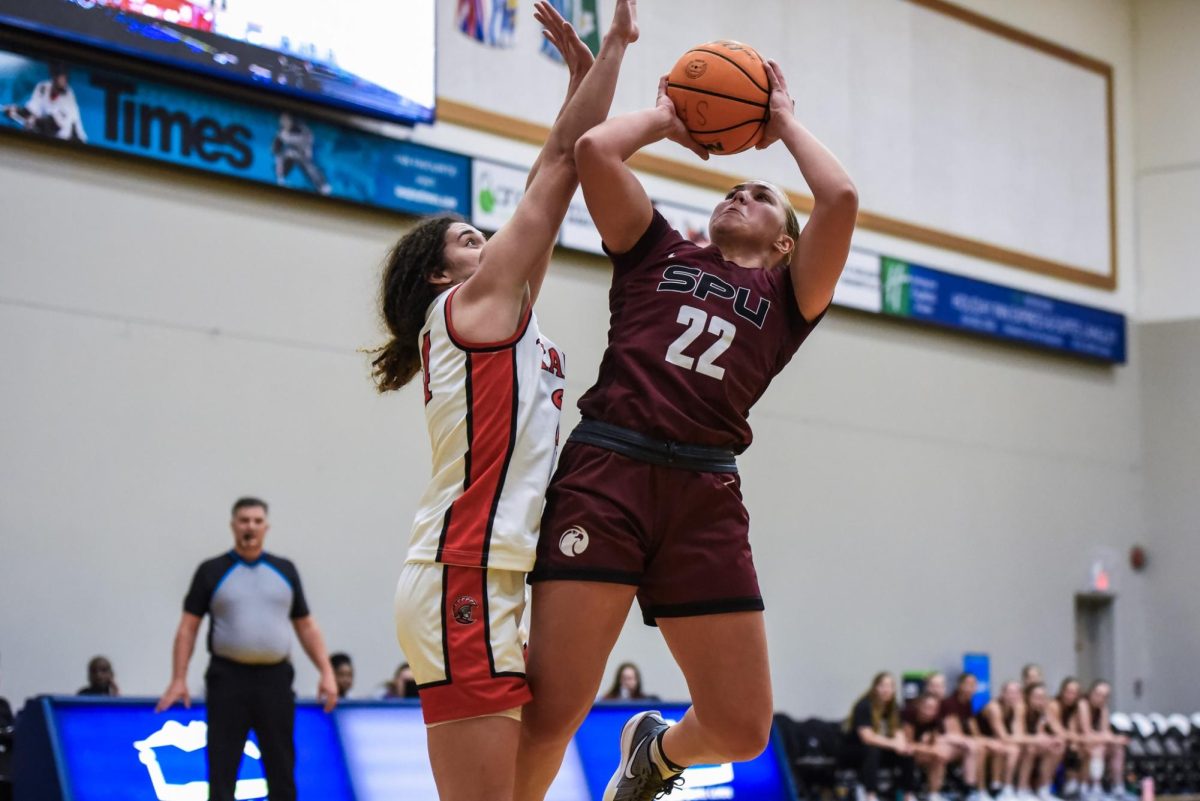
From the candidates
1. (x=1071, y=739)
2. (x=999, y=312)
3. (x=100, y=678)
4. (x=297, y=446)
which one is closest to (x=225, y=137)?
(x=297, y=446)

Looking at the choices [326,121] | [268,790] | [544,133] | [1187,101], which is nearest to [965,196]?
[1187,101]

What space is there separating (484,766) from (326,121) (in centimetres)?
931

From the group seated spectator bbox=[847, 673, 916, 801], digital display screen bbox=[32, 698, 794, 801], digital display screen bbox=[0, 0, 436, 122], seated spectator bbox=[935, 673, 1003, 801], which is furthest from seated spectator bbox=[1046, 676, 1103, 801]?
digital display screen bbox=[0, 0, 436, 122]

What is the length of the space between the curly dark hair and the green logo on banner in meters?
12.8

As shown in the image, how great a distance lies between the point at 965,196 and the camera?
698 inches

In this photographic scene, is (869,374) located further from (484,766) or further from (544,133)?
(484,766)

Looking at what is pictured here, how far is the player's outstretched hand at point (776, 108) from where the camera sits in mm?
4219

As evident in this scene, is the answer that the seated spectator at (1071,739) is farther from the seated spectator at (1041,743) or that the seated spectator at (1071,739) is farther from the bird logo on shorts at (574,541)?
the bird logo on shorts at (574,541)

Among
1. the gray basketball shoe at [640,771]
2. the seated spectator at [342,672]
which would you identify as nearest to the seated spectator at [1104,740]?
the seated spectator at [342,672]

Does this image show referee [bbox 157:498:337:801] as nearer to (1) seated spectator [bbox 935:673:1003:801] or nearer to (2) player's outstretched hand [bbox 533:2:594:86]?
(2) player's outstretched hand [bbox 533:2:594:86]

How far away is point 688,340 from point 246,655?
15.3 feet

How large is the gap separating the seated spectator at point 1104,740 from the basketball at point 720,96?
43.7 ft

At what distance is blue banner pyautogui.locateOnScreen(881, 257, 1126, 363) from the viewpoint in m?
16.8

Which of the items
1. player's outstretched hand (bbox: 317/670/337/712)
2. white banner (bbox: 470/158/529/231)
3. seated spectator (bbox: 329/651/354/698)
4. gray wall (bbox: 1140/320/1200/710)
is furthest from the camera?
gray wall (bbox: 1140/320/1200/710)
